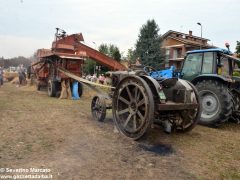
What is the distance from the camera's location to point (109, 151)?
522 cm

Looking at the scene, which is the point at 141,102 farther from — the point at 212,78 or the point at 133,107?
the point at 212,78

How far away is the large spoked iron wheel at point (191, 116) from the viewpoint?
6.62 meters

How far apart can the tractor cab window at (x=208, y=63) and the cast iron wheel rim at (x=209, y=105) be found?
83 centimetres

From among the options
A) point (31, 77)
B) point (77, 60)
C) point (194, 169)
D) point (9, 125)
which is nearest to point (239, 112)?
point (194, 169)

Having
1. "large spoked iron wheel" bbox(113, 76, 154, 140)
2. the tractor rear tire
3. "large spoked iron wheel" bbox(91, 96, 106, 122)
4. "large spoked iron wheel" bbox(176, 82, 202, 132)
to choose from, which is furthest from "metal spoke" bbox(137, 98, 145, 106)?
the tractor rear tire

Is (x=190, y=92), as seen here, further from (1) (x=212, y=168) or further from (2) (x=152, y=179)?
(2) (x=152, y=179)

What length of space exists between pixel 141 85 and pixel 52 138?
2.14 m

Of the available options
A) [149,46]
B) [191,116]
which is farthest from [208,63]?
[149,46]

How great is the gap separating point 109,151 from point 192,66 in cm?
530

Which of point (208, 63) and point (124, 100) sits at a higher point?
point (208, 63)

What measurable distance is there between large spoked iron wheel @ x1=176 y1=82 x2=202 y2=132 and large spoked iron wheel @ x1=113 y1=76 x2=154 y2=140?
49.4 inches

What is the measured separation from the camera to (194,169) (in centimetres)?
453

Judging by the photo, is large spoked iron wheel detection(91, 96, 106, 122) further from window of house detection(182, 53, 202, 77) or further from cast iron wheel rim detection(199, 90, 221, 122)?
window of house detection(182, 53, 202, 77)

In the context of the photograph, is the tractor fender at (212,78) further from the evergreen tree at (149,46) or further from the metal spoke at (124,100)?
the evergreen tree at (149,46)
